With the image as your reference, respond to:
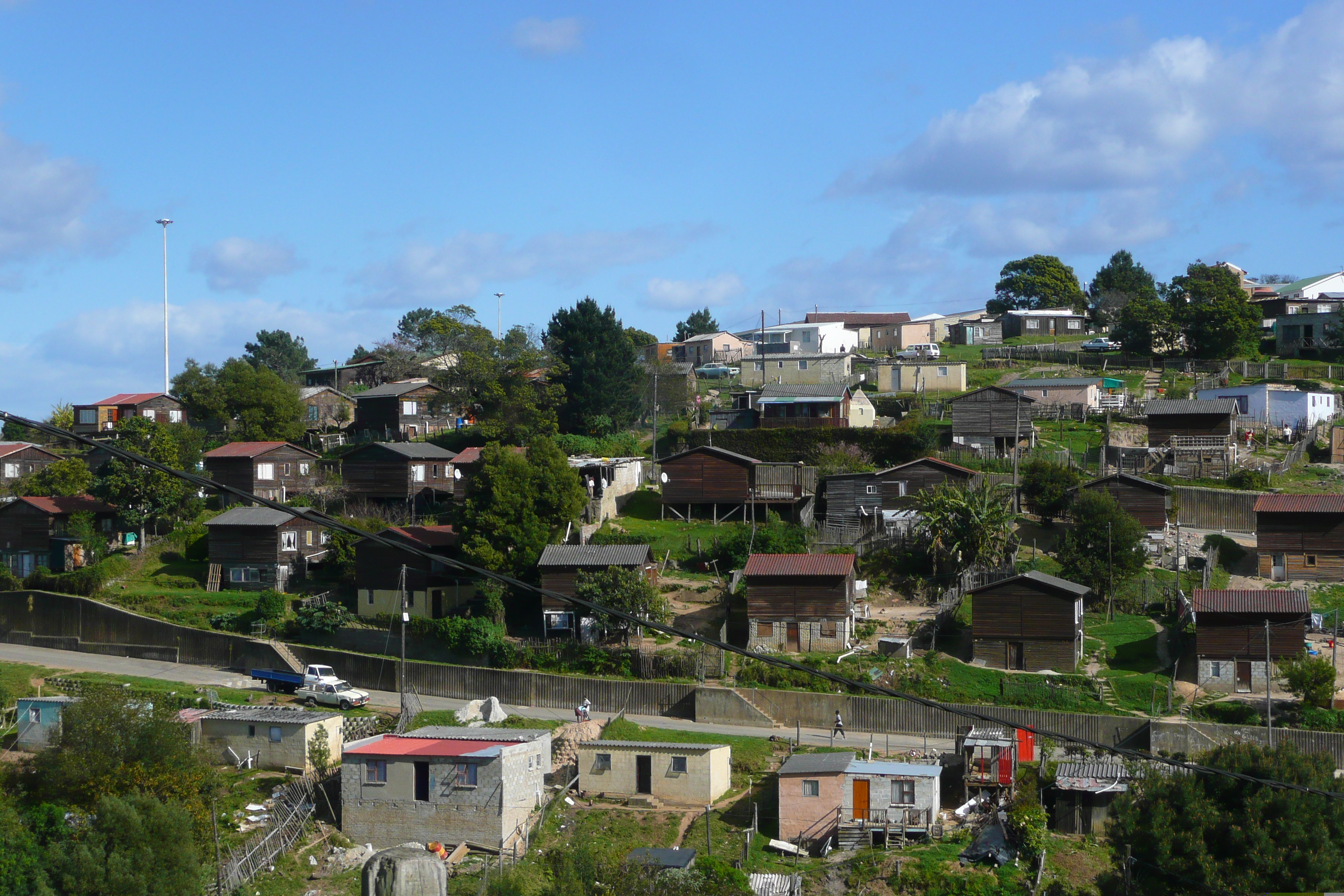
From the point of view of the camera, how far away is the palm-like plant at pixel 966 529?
43812mm

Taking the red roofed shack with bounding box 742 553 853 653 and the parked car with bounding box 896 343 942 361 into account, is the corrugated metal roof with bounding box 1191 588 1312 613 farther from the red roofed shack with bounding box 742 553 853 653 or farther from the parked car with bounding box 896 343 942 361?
the parked car with bounding box 896 343 942 361

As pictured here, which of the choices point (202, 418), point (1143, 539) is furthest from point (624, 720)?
point (202, 418)

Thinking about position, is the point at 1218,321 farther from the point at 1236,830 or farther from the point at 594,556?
the point at 1236,830

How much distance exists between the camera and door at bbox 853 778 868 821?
101 ft

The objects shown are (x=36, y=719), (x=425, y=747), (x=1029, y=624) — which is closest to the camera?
(x=425, y=747)

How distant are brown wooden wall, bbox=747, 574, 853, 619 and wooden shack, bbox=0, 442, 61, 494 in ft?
143

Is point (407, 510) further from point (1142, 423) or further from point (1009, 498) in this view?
point (1142, 423)

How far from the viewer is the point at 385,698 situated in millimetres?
41406

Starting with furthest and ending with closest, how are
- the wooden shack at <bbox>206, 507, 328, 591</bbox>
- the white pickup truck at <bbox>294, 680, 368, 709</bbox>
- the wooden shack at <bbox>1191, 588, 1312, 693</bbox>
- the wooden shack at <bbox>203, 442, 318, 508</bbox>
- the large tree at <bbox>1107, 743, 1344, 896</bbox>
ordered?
the wooden shack at <bbox>203, 442, 318, 508</bbox>, the wooden shack at <bbox>206, 507, 328, 591</bbox>, the white pickup truck at <bbox>294, 680, 368, 709</bbox>, the wooden shack at <bbox>1191, 588, 1312, 693</bbox>, the large tree at <bbox>1107, 743, 1344, 896</bbox>

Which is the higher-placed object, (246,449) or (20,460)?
(246,449)

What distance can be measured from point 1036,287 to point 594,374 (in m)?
53.7

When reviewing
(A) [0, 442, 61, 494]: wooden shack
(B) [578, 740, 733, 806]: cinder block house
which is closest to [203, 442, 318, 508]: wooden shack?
(A) [0, 442, 61, 494]: wooden shack

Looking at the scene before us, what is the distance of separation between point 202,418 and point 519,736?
151 ft

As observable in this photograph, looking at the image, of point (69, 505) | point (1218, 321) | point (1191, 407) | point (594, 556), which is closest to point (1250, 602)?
point (1191, 407)
